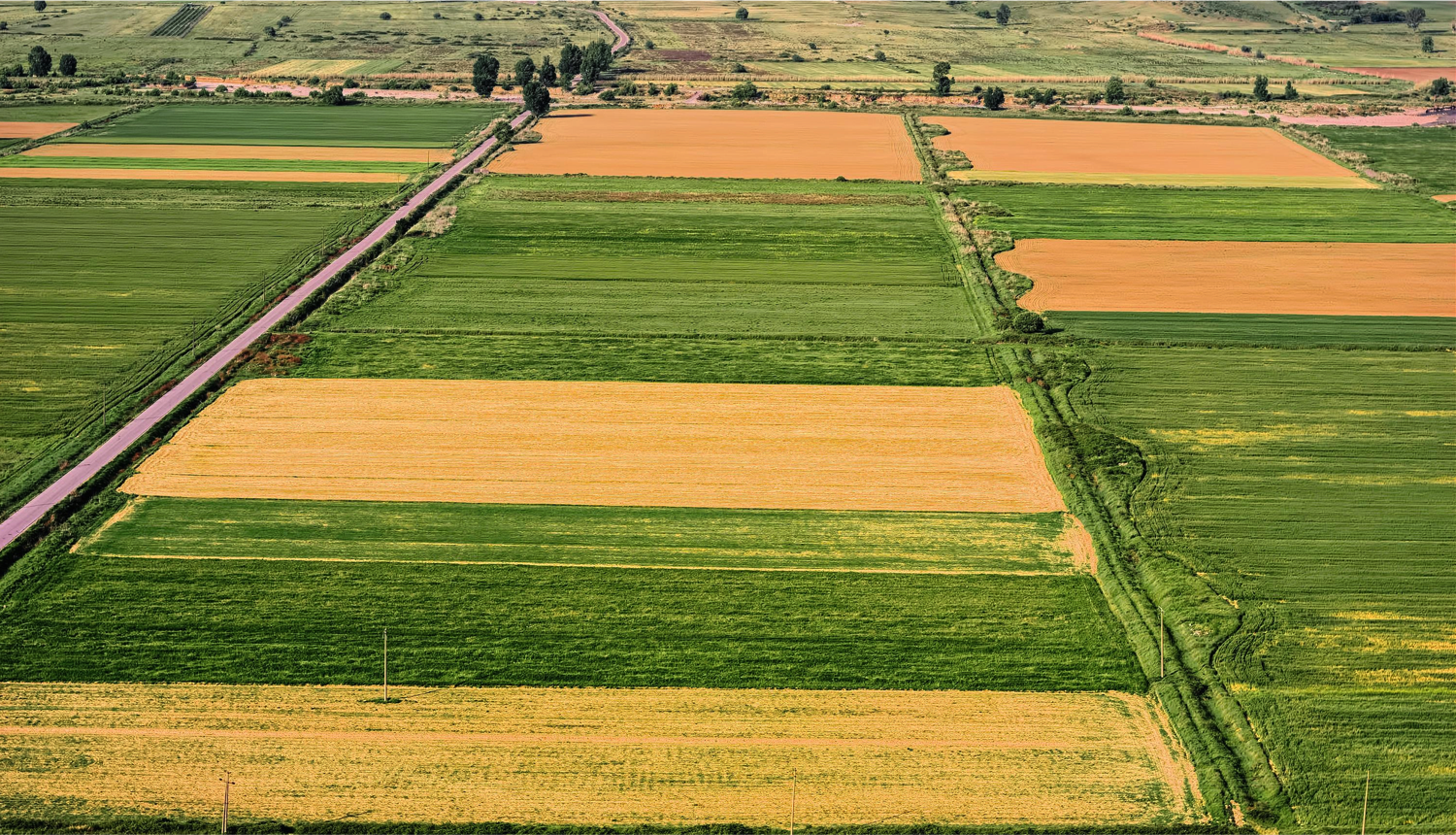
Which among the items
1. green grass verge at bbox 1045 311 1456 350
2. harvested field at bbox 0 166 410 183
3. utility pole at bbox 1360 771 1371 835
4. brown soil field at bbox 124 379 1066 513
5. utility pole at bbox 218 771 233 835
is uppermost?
harvested field at bbox 0 166 410 183

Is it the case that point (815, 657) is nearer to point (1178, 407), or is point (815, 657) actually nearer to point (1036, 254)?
point (1178, 407)

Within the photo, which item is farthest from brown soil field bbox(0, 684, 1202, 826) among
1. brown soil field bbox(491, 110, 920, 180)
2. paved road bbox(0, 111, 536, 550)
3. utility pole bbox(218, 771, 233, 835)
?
brown soil field bbox(491, 110, 920, 180)

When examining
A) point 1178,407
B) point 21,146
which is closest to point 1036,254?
point 1178,407

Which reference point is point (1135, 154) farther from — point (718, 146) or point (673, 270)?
point (673, 270)

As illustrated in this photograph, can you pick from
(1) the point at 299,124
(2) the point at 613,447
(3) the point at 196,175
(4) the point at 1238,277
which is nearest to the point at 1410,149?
(4) the point at 1238,277

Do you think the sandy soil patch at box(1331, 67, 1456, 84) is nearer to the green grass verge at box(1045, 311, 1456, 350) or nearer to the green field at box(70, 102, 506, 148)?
the green grass verge at box(1045, 311, 1456, 350)

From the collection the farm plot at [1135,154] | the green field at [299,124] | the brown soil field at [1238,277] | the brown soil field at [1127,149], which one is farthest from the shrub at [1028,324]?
the green field at [299,124]

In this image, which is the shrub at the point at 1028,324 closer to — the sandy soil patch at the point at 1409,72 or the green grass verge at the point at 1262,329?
the green grass verge at the point at 1262,329
